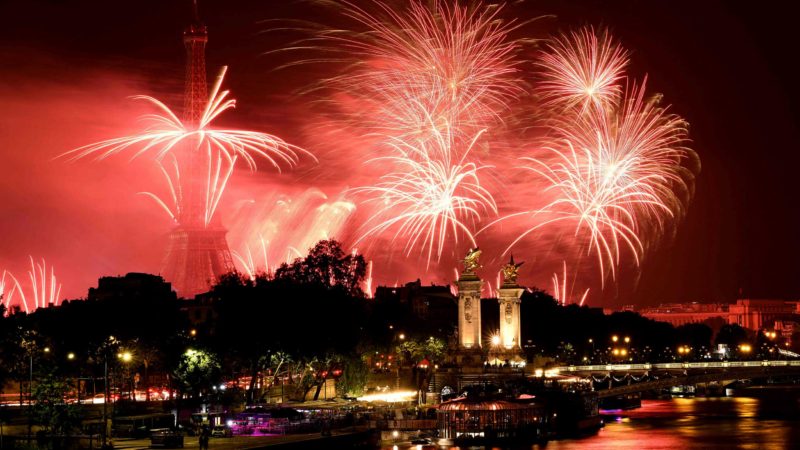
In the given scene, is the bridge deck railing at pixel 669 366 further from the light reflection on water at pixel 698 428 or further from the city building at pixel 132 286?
the city building at pixel 132 286

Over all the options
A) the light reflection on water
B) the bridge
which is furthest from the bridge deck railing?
the light reflection on water

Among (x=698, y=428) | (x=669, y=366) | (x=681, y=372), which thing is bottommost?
(x=698, y=428)

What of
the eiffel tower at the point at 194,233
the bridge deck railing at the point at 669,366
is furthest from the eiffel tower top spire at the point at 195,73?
the bridge deck railing at the point at 669,366

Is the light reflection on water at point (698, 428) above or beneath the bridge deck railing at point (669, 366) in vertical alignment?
beneath

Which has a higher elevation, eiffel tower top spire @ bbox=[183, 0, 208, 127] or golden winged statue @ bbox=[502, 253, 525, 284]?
eiffel tower top spire @ bbox=[183, 0, 208, 127]

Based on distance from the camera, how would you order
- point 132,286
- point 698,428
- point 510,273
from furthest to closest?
1. point 132,286
2. point 510,273
3. point 698,428

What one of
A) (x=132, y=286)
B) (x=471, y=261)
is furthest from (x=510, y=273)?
(x=132, y=286)

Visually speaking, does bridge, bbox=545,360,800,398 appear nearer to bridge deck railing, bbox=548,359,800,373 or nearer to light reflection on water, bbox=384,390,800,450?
bridge deck railing, bbox=548,359,800,373

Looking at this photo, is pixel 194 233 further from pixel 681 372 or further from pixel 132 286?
pixel 681 372
